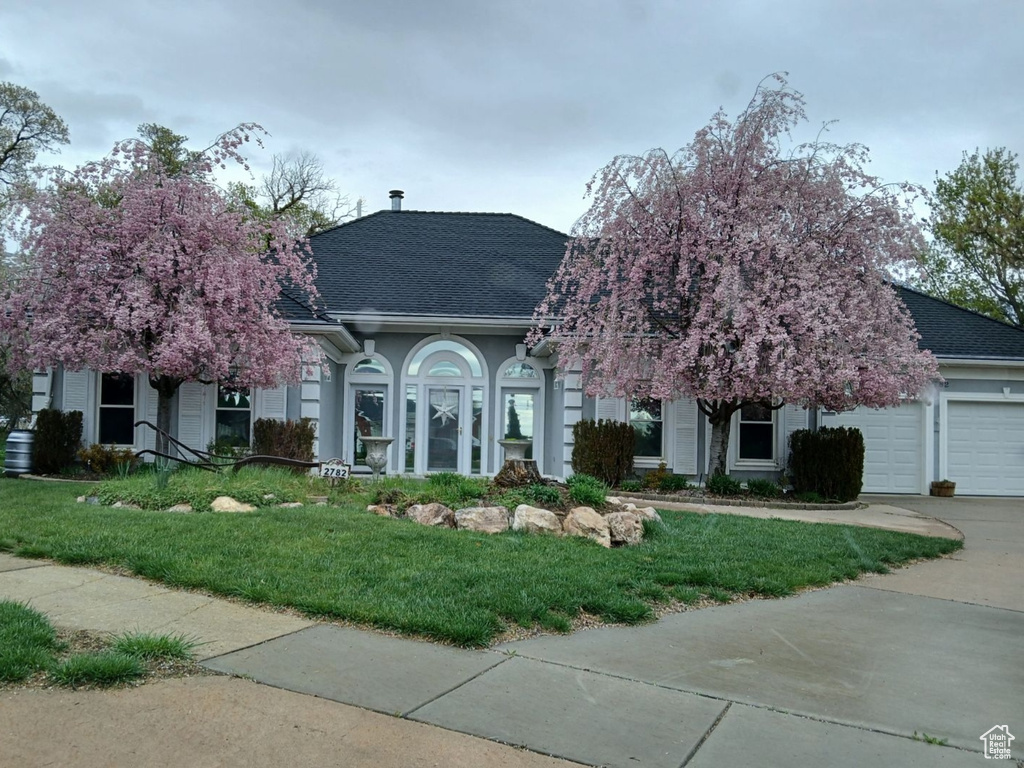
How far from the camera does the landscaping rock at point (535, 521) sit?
338 inches

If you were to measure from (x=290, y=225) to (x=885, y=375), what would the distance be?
1041cm

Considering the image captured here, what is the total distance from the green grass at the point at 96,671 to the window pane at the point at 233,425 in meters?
11.6

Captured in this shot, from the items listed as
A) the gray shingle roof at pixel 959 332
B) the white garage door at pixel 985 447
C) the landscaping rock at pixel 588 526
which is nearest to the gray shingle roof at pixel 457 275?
the gray shingle roof at pixel 959 332

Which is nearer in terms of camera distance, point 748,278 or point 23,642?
point 23,642

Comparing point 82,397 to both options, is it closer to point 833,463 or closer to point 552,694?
point 552,694

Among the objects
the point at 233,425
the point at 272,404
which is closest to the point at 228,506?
the point at 272,404

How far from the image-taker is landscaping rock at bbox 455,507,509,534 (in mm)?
8625

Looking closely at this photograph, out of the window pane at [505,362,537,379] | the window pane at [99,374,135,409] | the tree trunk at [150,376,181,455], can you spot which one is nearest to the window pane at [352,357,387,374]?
the window pane at [505,362,537,379]

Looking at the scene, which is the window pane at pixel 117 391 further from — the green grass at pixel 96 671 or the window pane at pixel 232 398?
the green grass at pixel 96 671

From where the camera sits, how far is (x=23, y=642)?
4.17 m

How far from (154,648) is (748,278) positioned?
10.9 meters

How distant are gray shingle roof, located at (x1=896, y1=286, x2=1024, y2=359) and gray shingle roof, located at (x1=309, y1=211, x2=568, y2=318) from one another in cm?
796

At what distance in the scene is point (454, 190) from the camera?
31094 mm

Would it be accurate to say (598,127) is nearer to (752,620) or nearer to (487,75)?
(487,75)
